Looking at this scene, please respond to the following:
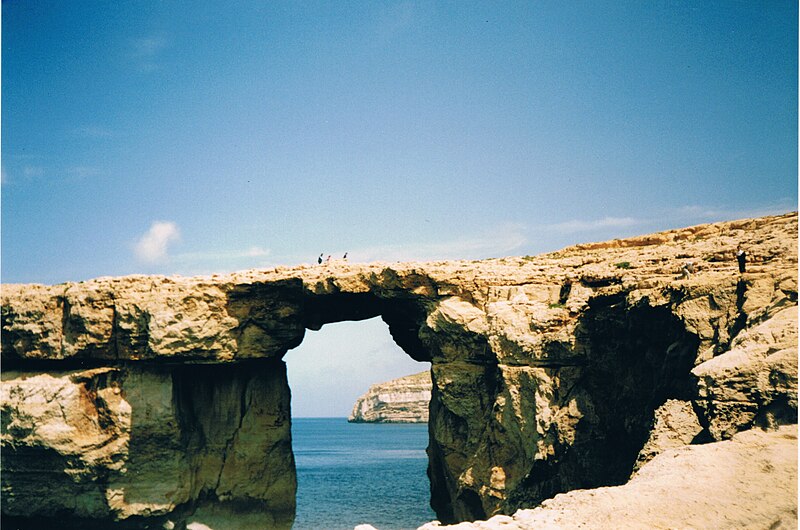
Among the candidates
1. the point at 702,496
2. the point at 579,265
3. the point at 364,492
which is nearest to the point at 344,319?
the point at 579,265

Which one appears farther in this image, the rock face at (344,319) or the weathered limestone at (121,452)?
the weathered limestone at (121,452)

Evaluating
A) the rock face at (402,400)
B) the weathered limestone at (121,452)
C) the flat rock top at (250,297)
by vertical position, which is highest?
the flat rock top at (250,297)

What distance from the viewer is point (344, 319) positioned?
26.5 metres

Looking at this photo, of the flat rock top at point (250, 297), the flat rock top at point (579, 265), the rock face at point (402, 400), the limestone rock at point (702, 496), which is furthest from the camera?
the rock face at point (402, 400)

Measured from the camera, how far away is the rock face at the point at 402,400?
384 feet

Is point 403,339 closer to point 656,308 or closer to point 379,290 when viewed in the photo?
point 379,290

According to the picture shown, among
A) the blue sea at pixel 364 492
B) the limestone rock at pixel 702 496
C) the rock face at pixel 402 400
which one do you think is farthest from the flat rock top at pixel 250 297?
the rock face at pixel 402 400

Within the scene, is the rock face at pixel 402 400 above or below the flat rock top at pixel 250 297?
below

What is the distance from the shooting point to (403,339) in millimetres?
27391

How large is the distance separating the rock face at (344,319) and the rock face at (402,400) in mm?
89071

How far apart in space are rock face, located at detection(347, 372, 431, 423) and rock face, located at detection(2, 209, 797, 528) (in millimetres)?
89071

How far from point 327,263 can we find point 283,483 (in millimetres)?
8605

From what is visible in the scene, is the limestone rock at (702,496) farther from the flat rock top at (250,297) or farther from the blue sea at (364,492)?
the blue sea at (364,492)

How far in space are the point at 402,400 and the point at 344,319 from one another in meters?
99.6
